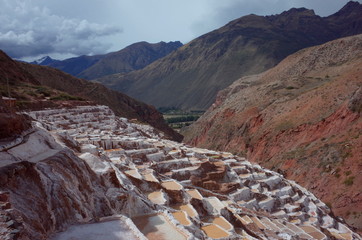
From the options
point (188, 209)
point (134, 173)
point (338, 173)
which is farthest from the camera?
point (338, 173)

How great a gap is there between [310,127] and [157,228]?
35.7 m

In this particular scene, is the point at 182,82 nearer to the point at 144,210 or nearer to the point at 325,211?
the point at 325,211

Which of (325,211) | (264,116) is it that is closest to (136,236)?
(325,211)

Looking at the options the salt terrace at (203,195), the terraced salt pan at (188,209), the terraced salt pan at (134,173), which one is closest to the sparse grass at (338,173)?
the salt terrace at (203,195)

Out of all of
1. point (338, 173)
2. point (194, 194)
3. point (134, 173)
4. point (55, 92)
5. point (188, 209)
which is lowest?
point (338, 173)

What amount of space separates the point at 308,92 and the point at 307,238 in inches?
1441

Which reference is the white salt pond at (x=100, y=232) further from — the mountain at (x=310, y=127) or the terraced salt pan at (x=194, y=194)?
the mountain at (x=310, y=127)

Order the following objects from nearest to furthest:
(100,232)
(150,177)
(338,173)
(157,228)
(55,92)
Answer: (100,232) < (157,228) < (150,177) < (338,173) < (55,92)

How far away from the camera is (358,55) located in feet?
197

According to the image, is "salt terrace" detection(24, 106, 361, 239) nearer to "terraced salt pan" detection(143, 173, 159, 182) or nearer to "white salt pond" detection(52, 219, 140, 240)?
"terraced salt pan" detection(143, 173, 159, 182)

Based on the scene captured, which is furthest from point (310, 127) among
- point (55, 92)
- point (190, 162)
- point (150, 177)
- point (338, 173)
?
point (55, 92)

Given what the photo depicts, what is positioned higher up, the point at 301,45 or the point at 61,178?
the point at 301,45

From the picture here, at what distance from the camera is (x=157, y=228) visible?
9539 millimetres

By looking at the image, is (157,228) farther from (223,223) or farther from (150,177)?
(150,177)
